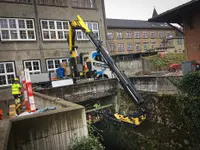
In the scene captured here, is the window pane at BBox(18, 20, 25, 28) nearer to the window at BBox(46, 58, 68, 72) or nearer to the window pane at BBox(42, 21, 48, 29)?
the window pane at BBox(42, 21, 48, 29)

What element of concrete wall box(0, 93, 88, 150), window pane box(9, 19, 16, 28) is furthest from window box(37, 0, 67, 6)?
concrete wall box(0, 93, 88, 150)

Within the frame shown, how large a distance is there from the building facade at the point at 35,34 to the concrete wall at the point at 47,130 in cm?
1304

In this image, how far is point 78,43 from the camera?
1934 cm

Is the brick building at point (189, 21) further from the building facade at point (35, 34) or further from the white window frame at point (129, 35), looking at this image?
the white window frame at point (129, 35)

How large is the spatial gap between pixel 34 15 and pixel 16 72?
6135 mm

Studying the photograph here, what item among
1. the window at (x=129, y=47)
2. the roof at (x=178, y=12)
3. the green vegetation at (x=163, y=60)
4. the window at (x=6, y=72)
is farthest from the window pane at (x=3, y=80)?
the window at (x=129, y=47)

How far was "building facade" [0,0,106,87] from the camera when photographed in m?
15.0

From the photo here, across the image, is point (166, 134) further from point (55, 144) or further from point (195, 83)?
point (55, 144)

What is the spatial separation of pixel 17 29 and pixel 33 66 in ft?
12.7

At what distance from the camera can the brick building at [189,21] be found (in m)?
11.0

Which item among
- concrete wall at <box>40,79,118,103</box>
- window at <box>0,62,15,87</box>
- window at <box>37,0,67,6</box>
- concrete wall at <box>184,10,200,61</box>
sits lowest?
concrete wall at <box>40,79,118,103</box>

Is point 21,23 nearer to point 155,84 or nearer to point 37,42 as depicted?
point 37,42

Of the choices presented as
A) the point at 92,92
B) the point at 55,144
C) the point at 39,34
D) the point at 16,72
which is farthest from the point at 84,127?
the point at 39,34

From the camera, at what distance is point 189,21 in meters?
11.5
